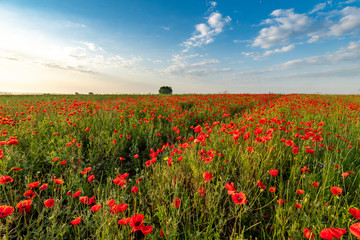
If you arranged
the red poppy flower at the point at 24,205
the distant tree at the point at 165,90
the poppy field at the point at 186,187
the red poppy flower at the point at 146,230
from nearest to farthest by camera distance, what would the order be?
the red poppy flower at the point at 146,230, the red poppy flower at the point at 24,205, the poppy field at the point at 186,187, the distant tree at the point at 165,90

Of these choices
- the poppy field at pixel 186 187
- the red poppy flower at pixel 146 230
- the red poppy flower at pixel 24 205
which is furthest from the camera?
the poppy field at pixel 186 187

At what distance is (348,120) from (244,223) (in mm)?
5397

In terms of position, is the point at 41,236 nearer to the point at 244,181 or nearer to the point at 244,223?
the point at 244,223

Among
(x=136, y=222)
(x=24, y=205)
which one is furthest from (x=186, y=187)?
(x=24, y=205)

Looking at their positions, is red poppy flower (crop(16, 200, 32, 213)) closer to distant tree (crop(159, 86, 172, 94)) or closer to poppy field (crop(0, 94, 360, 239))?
poppy field (crop(0, 94, 360, 239))

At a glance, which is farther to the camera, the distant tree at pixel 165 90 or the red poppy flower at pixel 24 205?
the distant tree at pixel 165 90

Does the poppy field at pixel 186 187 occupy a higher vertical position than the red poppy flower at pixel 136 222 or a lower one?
lower

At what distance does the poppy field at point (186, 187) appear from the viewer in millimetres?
1483

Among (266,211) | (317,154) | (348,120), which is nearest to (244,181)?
(266,211)

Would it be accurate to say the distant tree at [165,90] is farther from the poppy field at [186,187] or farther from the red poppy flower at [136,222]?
the red poppy flower at [136,222]

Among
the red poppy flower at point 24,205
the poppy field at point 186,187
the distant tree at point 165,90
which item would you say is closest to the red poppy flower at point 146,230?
the poppy field at point 186,187

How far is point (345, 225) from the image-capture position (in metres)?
1.55

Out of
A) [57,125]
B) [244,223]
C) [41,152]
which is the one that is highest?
[57,125]

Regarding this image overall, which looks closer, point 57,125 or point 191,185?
point 191,185
